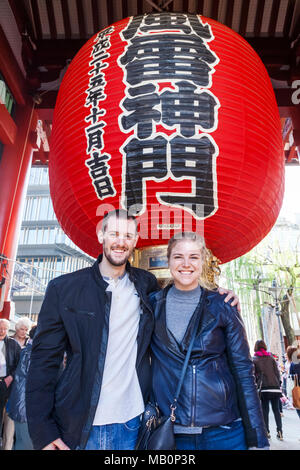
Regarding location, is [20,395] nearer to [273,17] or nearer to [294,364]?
[294,364]

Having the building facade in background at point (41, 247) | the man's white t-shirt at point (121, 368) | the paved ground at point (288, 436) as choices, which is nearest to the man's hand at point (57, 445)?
the man's white t-shirt at point (121, 368)

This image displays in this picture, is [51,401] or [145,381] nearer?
[51,401]

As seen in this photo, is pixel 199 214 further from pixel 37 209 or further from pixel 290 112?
pixel 37 209

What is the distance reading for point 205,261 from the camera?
1656mm

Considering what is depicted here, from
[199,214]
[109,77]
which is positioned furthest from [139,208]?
[109,77]

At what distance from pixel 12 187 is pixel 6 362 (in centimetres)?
185

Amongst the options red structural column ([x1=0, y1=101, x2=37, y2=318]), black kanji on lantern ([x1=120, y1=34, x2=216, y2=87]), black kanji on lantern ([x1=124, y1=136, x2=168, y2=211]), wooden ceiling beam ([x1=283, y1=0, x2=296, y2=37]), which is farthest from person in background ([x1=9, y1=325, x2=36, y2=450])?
wooden ceiling beam ([x1=283, y1=0, x2=296, y2=37])

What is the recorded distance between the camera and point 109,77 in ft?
6.08

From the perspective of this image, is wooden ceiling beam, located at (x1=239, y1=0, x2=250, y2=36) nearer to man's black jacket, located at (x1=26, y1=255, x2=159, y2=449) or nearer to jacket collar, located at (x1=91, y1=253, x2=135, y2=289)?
jacket collar, located at (x1=91, y1=253, x2=135, y2=289)

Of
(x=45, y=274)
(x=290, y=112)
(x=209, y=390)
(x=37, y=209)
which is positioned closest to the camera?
(x=209, y=390)

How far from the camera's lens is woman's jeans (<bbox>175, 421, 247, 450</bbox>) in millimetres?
1138

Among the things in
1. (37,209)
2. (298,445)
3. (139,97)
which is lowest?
(298,445)

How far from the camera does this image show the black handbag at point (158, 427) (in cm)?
106
